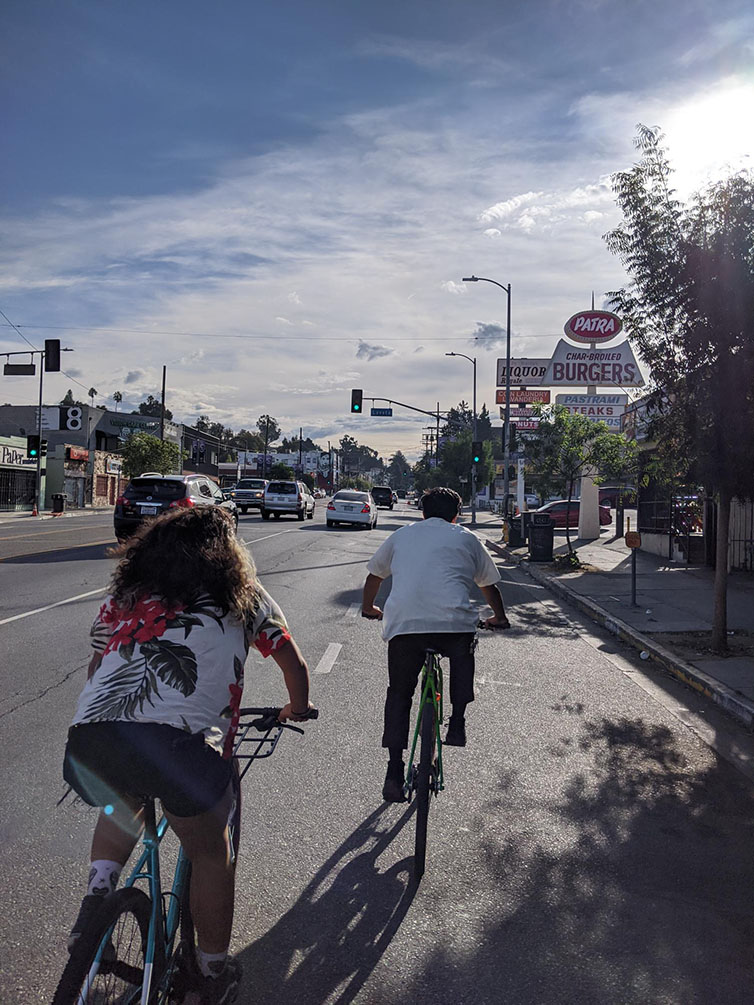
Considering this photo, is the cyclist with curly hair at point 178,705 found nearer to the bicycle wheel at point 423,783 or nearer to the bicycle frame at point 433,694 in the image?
the bicycle wheel at point 423,783

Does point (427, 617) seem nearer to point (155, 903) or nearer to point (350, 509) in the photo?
point (155, 903)

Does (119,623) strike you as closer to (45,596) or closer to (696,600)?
(45,596)

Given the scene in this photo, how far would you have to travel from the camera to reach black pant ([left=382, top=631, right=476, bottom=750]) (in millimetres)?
4723

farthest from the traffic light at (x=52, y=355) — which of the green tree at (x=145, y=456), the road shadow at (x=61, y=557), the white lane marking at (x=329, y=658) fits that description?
the green tree at (x=145, y=456)

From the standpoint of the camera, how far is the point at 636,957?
355cm

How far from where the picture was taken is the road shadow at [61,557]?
720 inches

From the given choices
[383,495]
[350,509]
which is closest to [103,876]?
[350,509]

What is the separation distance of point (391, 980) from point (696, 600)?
12965 mm

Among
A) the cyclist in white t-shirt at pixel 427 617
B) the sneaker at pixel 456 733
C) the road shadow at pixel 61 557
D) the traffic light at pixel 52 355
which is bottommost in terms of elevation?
the road shadow at pixel 61 557

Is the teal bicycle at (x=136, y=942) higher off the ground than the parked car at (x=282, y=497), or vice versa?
the parked car at (x=282, y=497)

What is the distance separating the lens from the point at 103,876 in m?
2.52

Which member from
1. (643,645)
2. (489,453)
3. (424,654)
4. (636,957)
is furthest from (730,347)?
(489,453)

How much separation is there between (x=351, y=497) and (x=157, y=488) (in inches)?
595

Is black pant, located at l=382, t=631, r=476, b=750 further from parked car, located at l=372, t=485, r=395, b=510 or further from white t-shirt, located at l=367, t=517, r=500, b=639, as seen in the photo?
parked car, located at l=372, t=485, r=395, b=510
